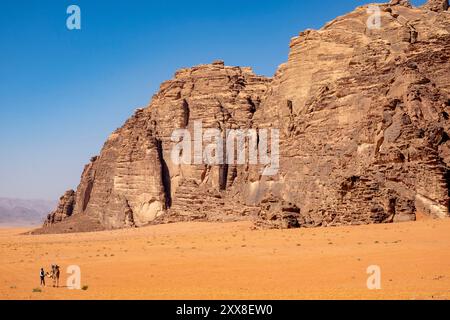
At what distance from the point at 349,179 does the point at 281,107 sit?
23924 millimetres

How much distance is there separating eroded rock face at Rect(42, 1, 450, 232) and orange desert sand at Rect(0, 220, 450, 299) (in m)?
4.36

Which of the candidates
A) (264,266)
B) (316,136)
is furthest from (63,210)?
(264,266)

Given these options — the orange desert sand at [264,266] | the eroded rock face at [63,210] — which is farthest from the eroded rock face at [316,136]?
the orange desert sand at [264,266]

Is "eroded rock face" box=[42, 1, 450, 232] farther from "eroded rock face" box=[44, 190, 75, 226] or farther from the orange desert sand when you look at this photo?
the orange desert sand

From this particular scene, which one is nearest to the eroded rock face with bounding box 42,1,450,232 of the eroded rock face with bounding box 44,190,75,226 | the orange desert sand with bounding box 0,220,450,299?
the eroded rock face with bounding box 44,190,75,226

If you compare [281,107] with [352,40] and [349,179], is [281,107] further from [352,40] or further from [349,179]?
[349,179]

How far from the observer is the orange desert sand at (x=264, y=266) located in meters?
18.3

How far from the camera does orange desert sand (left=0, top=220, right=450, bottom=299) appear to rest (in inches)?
719

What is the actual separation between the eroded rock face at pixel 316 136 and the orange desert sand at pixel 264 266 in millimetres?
4364

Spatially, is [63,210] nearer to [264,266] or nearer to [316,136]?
[316,136]

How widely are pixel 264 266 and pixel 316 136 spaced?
1107 inches
